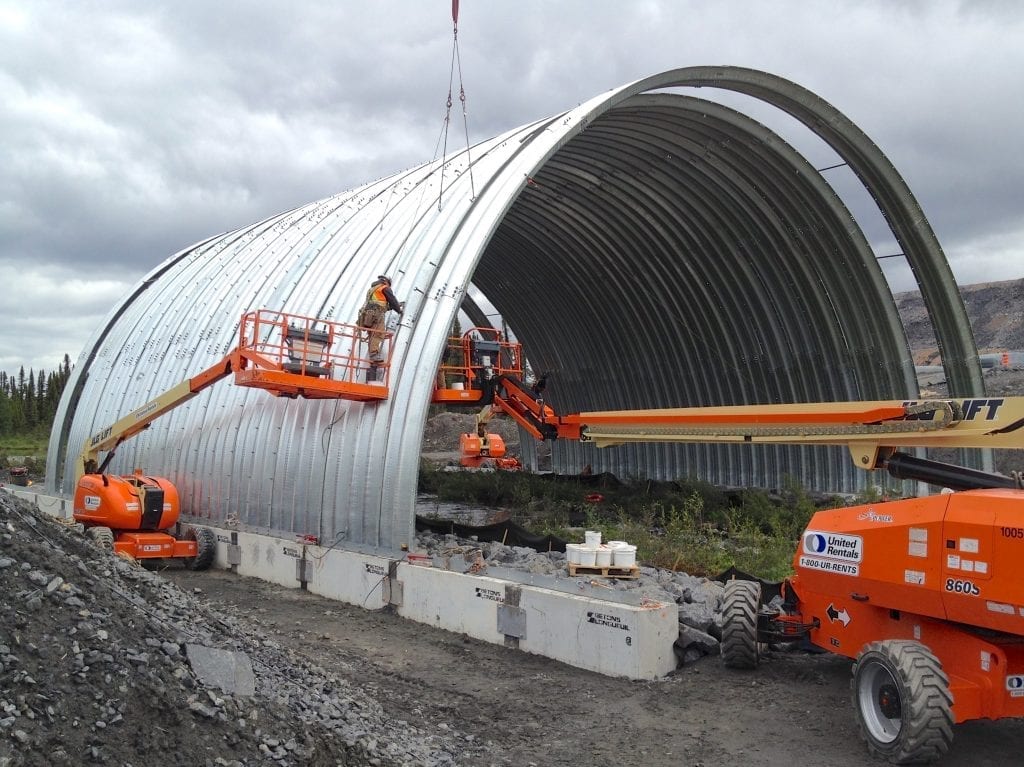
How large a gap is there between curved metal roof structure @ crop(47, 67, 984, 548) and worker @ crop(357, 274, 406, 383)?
1.17ft

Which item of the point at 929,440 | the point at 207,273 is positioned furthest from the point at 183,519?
the point at 929,440

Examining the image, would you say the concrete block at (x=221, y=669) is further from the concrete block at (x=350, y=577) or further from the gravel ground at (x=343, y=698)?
the concrete block at (x=350, y=577)

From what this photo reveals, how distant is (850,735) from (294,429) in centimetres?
1066

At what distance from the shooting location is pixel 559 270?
26.3m

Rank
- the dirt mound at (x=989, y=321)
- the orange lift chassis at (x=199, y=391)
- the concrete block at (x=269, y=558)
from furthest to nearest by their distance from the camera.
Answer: the dirt mound at (x=989, y=321), the concrete block at (x=269, y=558), the orange lift chassis at (x=199, y=391)

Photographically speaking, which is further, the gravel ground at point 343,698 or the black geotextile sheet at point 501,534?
the black geotextile sheet at point 501,534

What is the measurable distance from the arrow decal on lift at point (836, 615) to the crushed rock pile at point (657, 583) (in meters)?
1.49

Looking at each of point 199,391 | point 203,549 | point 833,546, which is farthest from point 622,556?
point 199,391

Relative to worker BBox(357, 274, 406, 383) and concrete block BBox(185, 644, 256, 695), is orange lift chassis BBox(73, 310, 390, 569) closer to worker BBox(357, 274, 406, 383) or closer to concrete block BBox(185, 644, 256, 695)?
worker BBox(357, 274, 406, 383)

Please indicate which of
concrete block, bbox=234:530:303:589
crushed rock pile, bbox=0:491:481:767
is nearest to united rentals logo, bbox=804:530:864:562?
crushed rock pile, bbox=0:491:481:767

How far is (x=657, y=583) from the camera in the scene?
11172 mm

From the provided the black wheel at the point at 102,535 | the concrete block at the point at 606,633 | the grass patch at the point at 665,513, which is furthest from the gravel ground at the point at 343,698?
the black wheel at the point at 102,535

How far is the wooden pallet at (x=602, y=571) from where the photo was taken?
11.1 m

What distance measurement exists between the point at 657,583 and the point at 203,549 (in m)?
8.96
